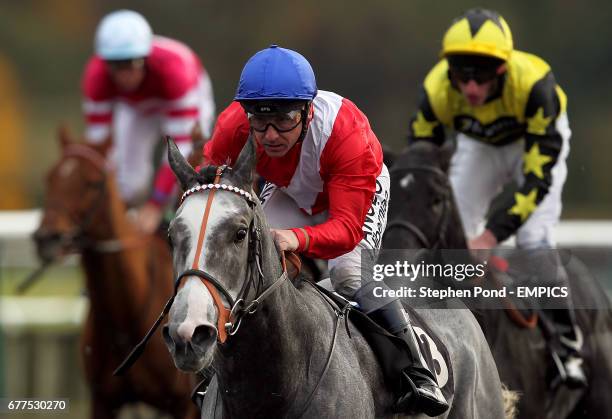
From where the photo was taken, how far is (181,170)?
12.3ft

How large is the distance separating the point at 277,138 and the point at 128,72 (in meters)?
4.59

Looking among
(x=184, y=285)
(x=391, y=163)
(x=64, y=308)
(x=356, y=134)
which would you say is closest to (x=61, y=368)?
(x=64, y=308)

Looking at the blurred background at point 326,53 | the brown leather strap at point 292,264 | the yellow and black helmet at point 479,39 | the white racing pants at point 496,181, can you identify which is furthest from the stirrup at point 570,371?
the blurred background at point 326,53

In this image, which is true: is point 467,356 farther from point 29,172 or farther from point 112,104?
point 29,172

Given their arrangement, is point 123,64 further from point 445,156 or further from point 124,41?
point 445,156

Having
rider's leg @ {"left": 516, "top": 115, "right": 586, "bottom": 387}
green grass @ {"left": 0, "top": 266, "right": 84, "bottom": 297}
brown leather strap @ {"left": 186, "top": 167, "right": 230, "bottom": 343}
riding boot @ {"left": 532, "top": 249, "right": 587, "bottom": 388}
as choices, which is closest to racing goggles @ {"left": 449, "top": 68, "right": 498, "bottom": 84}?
rider's leg @ {"left": 516, "top": 115, "right": 586, "bottom": 387}

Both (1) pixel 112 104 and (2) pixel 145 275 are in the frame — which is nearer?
(2) pixel 145 275

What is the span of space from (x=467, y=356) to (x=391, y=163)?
1764mm

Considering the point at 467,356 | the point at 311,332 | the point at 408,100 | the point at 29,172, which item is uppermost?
the point at 311,332

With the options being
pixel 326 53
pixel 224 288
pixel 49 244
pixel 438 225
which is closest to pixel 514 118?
pixel 438 225

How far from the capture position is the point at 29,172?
11984mm

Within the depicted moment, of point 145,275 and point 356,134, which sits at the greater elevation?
point 356,134

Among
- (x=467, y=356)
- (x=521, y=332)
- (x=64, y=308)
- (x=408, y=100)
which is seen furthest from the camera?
(x=408, y=100)

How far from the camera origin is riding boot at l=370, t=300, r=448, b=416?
4242 millimetres
